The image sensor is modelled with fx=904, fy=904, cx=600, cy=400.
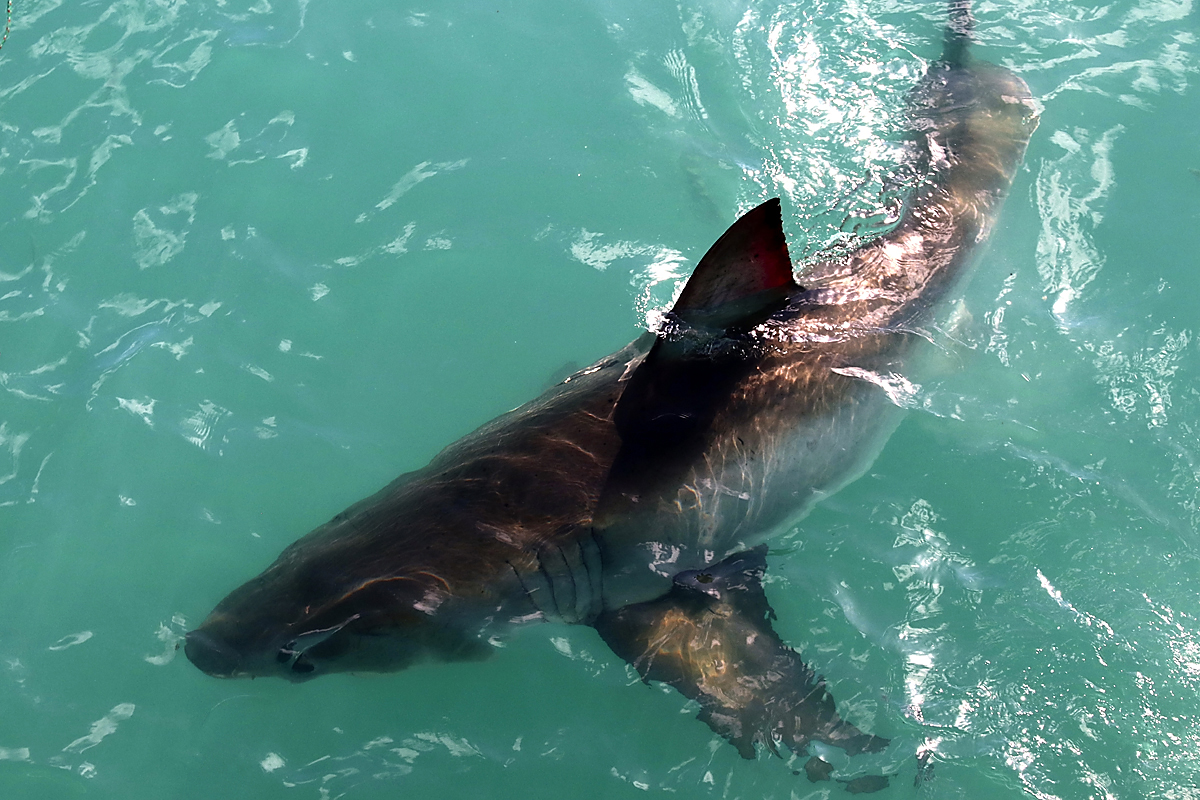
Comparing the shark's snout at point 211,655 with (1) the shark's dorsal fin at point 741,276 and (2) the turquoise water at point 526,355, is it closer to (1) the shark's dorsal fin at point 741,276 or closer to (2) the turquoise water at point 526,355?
(2) the turquoise water at point 526,355

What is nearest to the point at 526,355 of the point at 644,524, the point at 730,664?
the point at 644,524

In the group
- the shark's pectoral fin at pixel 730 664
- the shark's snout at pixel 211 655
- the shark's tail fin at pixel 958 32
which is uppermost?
the shark's tail fin at pixel 958 32

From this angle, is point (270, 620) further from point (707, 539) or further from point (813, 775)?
point (813, 775)

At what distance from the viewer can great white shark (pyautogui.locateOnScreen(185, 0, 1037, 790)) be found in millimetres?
5457

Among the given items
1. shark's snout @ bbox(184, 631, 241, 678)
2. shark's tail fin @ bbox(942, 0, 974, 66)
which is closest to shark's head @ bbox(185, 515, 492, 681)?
shark's snout @ bbox(184, 631, 241, 678)

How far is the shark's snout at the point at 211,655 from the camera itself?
18.1 ft

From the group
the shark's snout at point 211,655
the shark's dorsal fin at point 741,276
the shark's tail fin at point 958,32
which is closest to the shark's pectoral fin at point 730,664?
the shark's dorsal fin at point 741,276

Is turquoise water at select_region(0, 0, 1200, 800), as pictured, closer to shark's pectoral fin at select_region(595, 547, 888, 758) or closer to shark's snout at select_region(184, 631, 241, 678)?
shark's pectoral fin at select_region(595, 547, 888, 758)

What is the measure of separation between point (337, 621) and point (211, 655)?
3.03ft

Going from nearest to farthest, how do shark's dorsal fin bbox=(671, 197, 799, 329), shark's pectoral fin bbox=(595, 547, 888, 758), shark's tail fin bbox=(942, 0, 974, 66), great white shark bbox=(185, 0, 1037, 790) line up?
shark's dorsal fin bbox=(671, 197, 799, 329), great white shark bbox=(185, 0, 1037, 790), shark's pectoral fin bbox=(595, 547, 888, 758), shark's tail fin bbox=(942, 0, 974, 66)

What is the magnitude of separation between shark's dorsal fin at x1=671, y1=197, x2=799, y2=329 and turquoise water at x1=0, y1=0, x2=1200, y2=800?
167 cm

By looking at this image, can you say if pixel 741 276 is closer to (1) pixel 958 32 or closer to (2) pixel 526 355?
→ (2) pixel 526 355

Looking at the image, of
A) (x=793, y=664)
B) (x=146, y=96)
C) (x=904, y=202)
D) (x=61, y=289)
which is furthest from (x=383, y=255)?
(x=793, y=664)

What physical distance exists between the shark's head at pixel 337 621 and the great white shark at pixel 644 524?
12 millimetres
